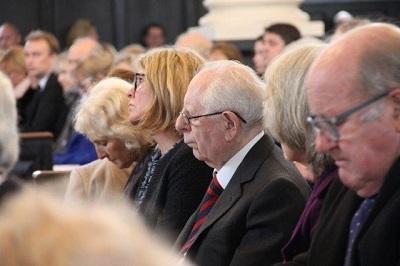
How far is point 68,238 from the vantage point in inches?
45.9

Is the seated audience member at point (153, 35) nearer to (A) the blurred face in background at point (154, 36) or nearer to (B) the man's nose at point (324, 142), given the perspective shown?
(A) the blurred face in background at point (154, 36)

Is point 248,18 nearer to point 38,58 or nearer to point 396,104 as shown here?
point 38,58

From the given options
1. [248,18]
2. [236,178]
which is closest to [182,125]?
[236,178]

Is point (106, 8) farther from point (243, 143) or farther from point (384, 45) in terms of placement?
point (384, 45)

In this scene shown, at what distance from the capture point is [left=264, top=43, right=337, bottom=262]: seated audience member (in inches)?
129

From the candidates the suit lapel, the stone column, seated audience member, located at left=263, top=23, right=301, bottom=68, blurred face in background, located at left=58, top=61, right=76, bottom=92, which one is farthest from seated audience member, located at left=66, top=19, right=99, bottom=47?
the suit lapel

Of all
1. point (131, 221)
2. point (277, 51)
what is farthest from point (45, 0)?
point (131, 221)

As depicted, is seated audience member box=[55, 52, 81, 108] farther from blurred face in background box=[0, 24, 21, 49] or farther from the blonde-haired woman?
the blonde-haired woman

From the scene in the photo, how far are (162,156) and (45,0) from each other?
12.0 meters

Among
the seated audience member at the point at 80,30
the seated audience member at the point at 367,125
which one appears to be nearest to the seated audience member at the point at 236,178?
the seated audience member at the point at 367,125

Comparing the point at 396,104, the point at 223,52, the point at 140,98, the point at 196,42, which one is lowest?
the point at 196,42

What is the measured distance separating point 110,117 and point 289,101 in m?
1.76

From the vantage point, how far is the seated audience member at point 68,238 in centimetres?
116

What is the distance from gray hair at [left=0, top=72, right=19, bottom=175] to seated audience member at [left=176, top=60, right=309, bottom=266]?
1.94 ft
